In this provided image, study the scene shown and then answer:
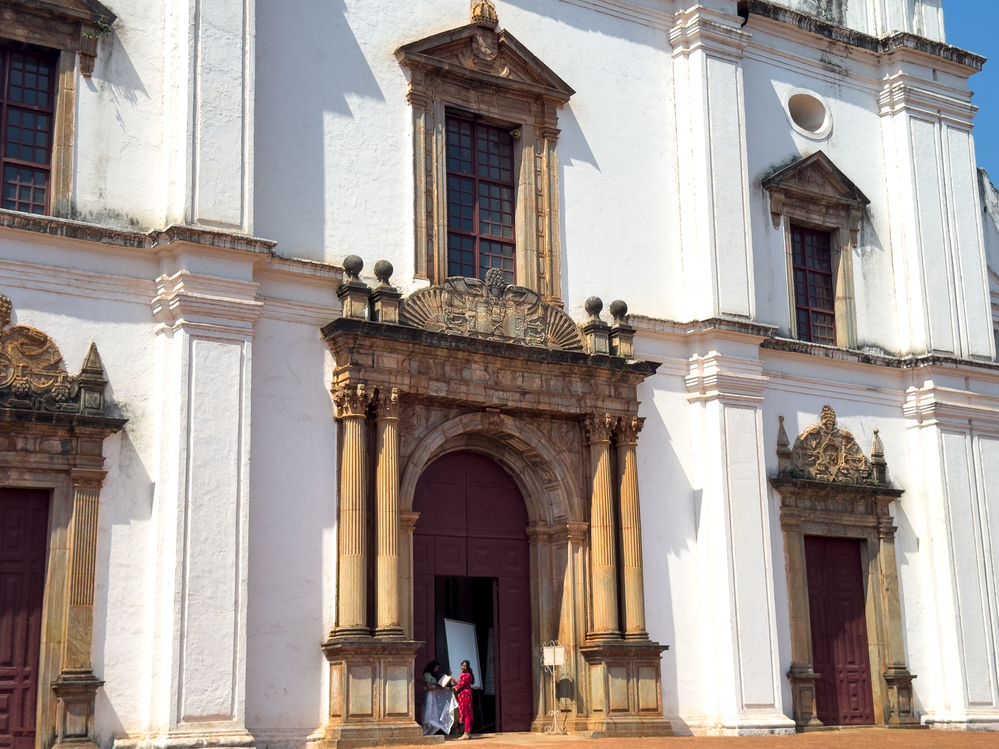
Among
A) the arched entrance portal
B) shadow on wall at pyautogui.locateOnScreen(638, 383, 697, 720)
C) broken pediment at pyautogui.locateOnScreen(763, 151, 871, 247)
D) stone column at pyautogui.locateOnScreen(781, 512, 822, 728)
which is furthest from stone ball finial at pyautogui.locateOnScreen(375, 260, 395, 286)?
stone column at pyautogui.locateOnScreen(781, 512, 822, 728)

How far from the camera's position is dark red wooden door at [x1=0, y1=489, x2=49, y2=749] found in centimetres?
1284

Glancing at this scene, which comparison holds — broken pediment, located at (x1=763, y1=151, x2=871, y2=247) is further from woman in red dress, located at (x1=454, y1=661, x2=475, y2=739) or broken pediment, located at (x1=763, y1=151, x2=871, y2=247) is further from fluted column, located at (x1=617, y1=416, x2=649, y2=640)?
woman in red dress, located at (x1=454, y1=661, x2=475, y2=739)

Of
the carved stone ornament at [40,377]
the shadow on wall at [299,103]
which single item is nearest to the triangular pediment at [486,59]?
the shadow on wall at [299,103]

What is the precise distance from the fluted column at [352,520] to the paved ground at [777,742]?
1871 millimetres

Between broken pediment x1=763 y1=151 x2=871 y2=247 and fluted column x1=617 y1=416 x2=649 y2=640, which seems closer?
fluted column x1=617 y1=416 x2=649 y2=640

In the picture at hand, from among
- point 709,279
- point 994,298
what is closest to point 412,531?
point 709,279

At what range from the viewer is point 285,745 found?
1415 centimetres

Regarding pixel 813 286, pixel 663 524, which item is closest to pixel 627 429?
pixel 663 524

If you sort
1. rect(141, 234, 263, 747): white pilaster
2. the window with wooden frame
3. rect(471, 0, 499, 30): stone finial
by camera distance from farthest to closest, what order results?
1. rect(471, 0, 499, 30): stone finial
2. the window with wooden frame
3. rect(141, 234, 263, 747): white pilaster

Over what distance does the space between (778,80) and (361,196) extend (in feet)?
25.8

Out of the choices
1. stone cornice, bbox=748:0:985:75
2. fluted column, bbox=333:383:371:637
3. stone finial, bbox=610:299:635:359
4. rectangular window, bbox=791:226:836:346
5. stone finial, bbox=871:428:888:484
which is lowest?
fluted column, bbox=333:383:371:637

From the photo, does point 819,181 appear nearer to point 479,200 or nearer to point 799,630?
point 479,200

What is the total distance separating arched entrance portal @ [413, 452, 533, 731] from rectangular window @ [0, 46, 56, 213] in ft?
19.2

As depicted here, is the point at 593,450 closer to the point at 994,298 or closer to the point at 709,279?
the point at 709,279
